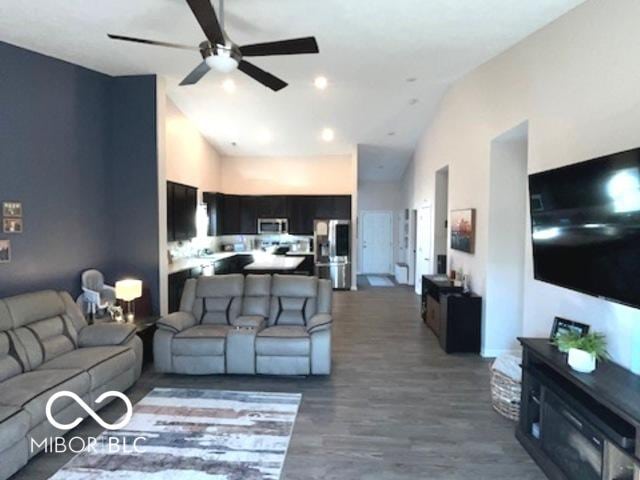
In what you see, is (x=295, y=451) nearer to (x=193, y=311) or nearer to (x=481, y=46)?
(x=193, y=311)

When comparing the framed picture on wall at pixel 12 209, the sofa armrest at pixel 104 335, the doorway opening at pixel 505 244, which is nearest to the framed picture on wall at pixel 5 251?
the framed picture on wall at pixel 12 209

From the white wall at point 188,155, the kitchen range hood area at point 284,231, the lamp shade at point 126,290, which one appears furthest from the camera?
the kitchen range hood area at point 284,231

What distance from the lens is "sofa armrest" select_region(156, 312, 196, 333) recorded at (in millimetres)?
4105

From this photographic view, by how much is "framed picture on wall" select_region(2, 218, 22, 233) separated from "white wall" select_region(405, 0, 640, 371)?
4880 millimetres

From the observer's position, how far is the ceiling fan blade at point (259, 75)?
311 cm

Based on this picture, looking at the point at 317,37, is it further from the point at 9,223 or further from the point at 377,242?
the point at 377,242

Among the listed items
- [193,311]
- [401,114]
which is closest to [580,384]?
[193,311]

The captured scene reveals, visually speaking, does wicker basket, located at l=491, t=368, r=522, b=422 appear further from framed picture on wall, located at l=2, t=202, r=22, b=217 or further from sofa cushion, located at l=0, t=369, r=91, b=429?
framed picture on wall, located at l=2, t=202, r=22, b=217

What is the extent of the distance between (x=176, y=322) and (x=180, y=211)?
279 centimetres

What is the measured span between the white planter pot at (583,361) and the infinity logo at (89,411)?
3222mm

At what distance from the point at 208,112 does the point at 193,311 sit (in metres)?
4.08

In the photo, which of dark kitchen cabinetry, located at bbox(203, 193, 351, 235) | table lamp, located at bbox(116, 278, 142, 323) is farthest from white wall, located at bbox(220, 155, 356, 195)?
table lamp, located at bbox(116, 278, 142, 323)

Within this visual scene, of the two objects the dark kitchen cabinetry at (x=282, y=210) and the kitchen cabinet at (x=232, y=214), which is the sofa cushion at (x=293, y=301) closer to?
the dark kitchen cabinetry at (x=282, y=210)

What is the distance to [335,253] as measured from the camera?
9188 mm
